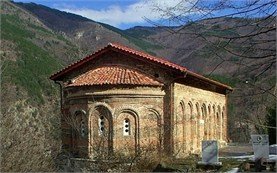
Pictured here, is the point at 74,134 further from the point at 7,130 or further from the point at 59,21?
the point at 59,21

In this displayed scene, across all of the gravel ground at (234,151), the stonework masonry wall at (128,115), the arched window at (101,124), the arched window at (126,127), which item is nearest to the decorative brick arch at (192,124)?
the stonework masonry wall at (128,115)

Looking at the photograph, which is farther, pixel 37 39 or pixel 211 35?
pixel 37 39

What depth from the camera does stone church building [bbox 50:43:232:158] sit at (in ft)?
67.9

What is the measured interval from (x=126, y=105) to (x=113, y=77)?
1.48 meters

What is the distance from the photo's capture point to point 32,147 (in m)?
9.55

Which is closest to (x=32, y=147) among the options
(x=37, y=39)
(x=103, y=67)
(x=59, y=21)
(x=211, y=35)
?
(x=211, y=35)

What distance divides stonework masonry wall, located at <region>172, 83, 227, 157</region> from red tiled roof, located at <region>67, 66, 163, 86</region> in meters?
1.88

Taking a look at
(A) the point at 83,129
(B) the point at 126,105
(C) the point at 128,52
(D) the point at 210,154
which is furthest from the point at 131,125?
(D) the point at 210,154

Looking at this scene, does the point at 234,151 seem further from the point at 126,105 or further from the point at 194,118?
the point at 126,105

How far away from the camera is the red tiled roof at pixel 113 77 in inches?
814

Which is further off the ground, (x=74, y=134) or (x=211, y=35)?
(x=211, y=35)

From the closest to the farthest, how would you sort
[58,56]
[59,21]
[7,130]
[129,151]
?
[7,130], [129,151], [58,56], [59,21]

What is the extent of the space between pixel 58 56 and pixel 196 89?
2889 inches

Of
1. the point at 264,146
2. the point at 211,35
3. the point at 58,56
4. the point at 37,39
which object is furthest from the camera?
the point at 37,39
